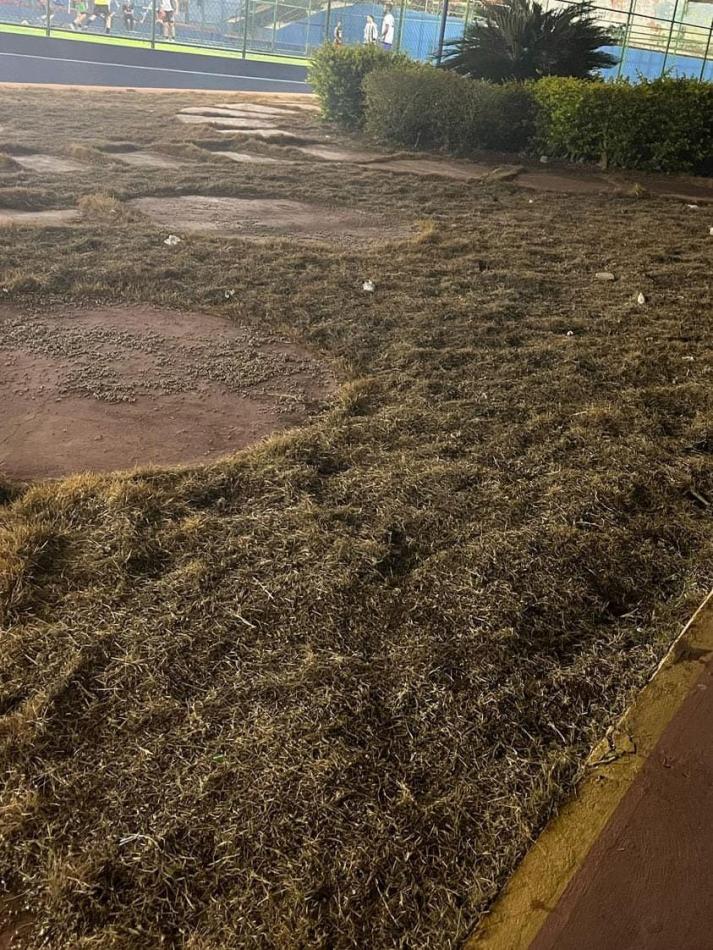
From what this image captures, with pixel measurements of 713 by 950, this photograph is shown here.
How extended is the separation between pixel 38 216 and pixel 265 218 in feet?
6.24

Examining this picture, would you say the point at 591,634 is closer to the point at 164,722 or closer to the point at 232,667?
the point at 232,667

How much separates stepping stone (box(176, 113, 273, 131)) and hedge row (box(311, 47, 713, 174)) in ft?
5.89

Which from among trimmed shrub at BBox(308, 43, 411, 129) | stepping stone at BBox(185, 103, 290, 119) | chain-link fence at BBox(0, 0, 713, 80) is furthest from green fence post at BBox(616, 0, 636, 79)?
stepping stone at BBox(185, 103, 290, 119)

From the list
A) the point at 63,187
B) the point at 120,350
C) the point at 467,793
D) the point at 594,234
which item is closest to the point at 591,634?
the point at 467,793

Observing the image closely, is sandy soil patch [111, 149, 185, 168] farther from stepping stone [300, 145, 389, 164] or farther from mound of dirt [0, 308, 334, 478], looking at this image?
mound of dirt [0, 308, 334, 478]

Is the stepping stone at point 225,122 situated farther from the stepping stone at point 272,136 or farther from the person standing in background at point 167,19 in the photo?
the person standing in background at point 167,19

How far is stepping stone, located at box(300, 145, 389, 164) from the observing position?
10500mm

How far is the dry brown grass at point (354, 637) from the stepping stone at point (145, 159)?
16.0ft

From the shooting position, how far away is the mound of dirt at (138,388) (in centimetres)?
309

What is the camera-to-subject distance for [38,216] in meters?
6.27

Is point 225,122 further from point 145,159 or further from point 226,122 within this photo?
point 145,159

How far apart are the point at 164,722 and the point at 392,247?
4944 millimetres

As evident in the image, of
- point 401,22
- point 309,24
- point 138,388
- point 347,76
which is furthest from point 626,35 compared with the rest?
point 138,388

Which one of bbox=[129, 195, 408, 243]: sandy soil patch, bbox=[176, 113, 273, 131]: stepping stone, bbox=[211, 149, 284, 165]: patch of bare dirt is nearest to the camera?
bbox=[129, 195, 408, 243]: sandy soil patch
